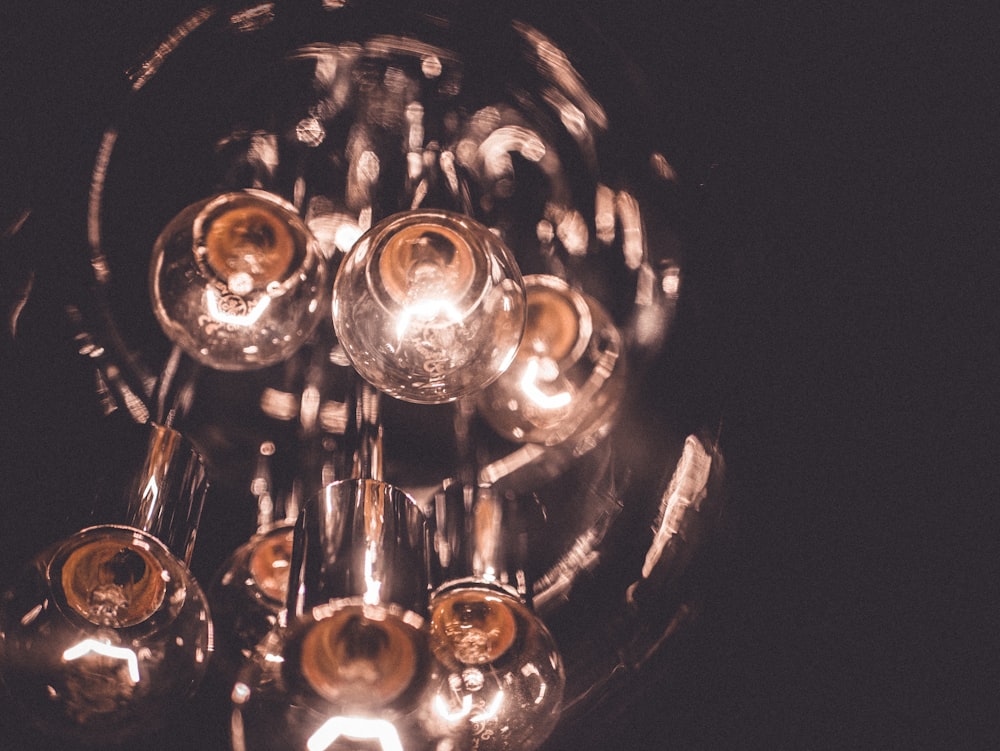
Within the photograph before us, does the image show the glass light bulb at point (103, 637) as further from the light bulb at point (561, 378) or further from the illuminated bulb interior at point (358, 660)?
the light bulb at point (561, 378)

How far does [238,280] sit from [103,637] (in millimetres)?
417

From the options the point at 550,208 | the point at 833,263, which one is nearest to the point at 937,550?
the point at 833,263

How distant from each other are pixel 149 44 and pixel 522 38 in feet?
1.51

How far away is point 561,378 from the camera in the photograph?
95cm

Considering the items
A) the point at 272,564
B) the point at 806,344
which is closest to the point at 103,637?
the point at 272,564

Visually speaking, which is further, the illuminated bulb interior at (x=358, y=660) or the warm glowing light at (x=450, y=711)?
the warm glowing light at (x=450, y=711)

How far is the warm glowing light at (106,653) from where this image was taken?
0.75m

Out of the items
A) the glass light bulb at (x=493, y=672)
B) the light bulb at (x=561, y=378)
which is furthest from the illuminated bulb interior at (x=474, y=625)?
the light bulb at (x=561, y=378)

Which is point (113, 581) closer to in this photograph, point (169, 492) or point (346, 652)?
point (169, 492)

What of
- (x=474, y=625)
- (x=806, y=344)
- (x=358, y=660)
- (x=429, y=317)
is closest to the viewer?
(x=358, y=660)

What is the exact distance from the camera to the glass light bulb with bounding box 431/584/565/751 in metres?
0.78

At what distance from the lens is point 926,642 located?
1438 millimetres

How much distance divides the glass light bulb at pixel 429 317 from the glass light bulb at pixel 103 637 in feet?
1.01

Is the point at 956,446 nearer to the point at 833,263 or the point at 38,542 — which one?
the point at 833,263
